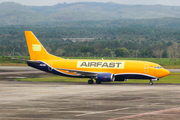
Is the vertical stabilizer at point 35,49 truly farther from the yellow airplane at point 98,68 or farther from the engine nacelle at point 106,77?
the engine nacelle at point 106,77

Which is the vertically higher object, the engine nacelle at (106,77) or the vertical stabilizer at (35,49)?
the vertical stabilizer at (35,49)

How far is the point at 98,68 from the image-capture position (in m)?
51.2

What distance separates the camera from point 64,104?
2681cm

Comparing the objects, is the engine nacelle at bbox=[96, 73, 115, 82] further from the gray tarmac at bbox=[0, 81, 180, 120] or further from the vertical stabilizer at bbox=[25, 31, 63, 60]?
the gray tarmac at bbox=[0, 81, 180, 120]

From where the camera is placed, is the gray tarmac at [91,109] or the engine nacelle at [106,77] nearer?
the gray tarmac at [91,109]

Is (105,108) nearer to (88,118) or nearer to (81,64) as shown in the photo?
(88,118)

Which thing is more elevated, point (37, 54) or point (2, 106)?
point (37, 54)

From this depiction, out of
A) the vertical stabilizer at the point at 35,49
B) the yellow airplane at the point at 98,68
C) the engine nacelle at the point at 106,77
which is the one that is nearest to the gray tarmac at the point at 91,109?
the engine nacelle at the point at 106,77

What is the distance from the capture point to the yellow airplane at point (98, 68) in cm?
4938

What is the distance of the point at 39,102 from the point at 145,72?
82.0 feet

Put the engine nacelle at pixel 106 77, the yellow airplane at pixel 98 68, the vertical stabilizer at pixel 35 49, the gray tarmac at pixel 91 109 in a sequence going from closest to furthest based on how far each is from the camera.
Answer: the gray tarmac at pixel 91 109, the engine nacelle at pixel 106 77, the yellow airplane at pixel 98 68, the vertical stabilizer at pixel 35 49

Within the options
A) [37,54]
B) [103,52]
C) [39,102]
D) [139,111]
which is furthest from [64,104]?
[103,52]

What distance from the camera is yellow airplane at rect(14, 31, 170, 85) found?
162 feet

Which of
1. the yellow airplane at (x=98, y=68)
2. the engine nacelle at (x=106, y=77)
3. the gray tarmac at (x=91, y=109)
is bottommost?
the gray tarmac at (x=91, y=109)
